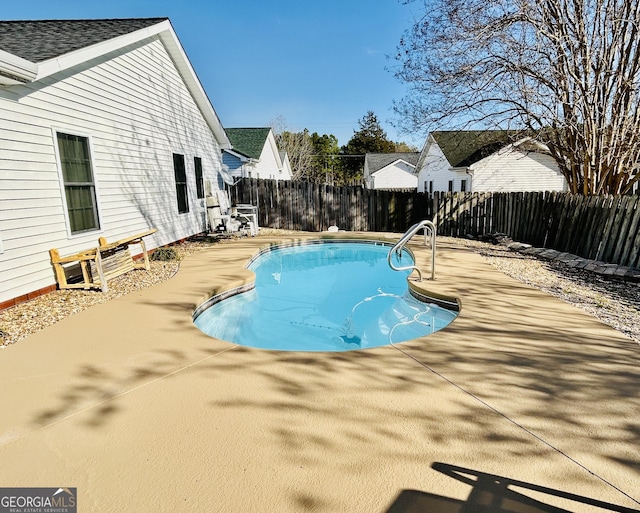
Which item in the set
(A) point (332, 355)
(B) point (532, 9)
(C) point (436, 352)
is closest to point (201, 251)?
(A) point (332, 355)

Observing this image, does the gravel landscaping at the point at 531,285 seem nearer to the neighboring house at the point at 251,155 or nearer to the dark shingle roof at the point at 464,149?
the neighboring house at the point at 251,155

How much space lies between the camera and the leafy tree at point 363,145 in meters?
44.6

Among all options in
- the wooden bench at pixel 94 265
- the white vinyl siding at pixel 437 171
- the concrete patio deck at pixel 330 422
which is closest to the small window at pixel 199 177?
the wooden bench at pixel 94 265

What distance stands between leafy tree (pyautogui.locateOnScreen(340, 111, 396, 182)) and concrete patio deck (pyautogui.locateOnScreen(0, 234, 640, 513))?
4221cm

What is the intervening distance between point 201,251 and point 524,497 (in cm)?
779

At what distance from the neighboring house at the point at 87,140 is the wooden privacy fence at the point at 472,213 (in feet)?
13.1

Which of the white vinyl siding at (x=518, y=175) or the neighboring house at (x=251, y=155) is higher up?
the neighboring house at (x=251, y=155)

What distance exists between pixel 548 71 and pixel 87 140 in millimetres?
→ 10268

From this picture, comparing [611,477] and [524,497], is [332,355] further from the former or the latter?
[611,477]

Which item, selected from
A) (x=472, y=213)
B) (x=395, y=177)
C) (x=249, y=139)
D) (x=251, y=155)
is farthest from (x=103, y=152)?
(x=395, y=177)

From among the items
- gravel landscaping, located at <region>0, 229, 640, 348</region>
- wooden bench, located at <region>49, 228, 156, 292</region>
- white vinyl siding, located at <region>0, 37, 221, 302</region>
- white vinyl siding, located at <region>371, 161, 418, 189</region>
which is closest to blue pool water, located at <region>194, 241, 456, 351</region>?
gravel landscaping, located at <region>0, 229, 640, 348</region>

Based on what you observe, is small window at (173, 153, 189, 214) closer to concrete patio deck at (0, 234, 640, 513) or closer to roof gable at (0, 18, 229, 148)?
roof gable at (0, 18, 229, 148)

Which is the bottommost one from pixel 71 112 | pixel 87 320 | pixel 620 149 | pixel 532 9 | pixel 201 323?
pixel 201 323

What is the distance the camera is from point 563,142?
9.46m
